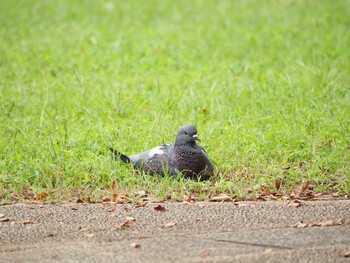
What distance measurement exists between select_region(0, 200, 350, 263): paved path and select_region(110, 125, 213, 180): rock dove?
54cm

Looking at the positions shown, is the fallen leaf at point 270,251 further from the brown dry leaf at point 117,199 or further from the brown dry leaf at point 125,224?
the brown dry leaf at point 117,199

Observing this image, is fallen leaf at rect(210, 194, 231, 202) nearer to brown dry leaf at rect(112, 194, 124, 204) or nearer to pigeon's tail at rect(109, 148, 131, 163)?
brown dry leaf at rect(112, 194, 124, 204)

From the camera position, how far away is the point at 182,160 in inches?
206

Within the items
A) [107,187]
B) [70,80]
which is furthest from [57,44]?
[107,187]

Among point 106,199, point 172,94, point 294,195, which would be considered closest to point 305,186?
point 294,195

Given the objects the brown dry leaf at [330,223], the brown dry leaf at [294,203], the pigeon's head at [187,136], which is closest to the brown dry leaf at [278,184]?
the brown dry leaf at [294,203]

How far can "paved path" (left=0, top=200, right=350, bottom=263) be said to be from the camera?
12.2ft

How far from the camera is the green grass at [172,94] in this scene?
5348 mm

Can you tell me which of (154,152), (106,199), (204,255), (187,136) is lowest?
(106,199)

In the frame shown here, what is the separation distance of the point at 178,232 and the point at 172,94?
3499 mm

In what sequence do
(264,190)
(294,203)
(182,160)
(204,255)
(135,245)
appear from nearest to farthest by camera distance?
1. (204,255)
2. (135,245)
3. (294,203)
4. (264,190)
5. (182,160)

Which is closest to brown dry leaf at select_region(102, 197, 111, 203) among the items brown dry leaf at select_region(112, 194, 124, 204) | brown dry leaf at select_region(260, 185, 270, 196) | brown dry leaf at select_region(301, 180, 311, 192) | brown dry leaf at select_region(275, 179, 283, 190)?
brown dry leaf at select_region(112, 194, 124, 204)

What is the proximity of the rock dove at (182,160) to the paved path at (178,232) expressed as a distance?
54 cm

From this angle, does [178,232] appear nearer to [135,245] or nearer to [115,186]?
[135,245]
